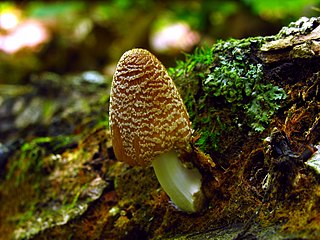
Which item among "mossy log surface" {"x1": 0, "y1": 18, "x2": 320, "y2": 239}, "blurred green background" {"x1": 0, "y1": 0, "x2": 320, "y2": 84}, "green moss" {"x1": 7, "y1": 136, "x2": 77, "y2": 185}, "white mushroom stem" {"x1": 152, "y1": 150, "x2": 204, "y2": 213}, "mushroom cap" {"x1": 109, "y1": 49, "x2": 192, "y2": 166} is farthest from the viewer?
"blurred green background" {"x1": 0, "y1": 0, "x2": 320, "y2": 84}

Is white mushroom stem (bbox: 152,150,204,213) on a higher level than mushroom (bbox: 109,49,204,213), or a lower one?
lower

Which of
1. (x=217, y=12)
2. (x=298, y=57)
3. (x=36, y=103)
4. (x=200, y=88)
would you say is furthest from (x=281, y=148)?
(x=217, y=12)

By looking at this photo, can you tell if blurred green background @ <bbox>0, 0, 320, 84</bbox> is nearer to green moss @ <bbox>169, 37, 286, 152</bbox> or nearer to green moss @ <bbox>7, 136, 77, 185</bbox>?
green moss @ <bbox>7, 136, 77, 185</bbox>

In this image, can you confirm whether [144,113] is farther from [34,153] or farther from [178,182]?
[34,153]

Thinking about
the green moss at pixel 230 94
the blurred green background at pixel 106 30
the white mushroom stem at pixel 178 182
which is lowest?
the white mushroom stem at pixel 178 182

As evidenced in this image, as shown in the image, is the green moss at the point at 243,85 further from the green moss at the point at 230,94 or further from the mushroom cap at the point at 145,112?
the mushroom cap at the point at 145,112

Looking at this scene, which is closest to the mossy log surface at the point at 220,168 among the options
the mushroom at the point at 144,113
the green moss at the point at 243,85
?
the green moss at the point at 243,85

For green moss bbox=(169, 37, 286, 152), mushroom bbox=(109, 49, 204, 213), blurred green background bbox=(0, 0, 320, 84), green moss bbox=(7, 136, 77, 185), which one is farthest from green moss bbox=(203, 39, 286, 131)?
blurred green background bbox=(0, 0, 320, 84)

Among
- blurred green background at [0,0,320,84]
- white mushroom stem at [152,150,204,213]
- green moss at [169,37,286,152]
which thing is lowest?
white mushroom stem at [152,150,204,213]

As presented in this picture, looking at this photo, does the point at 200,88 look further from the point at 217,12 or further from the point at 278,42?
the point at 217,12
